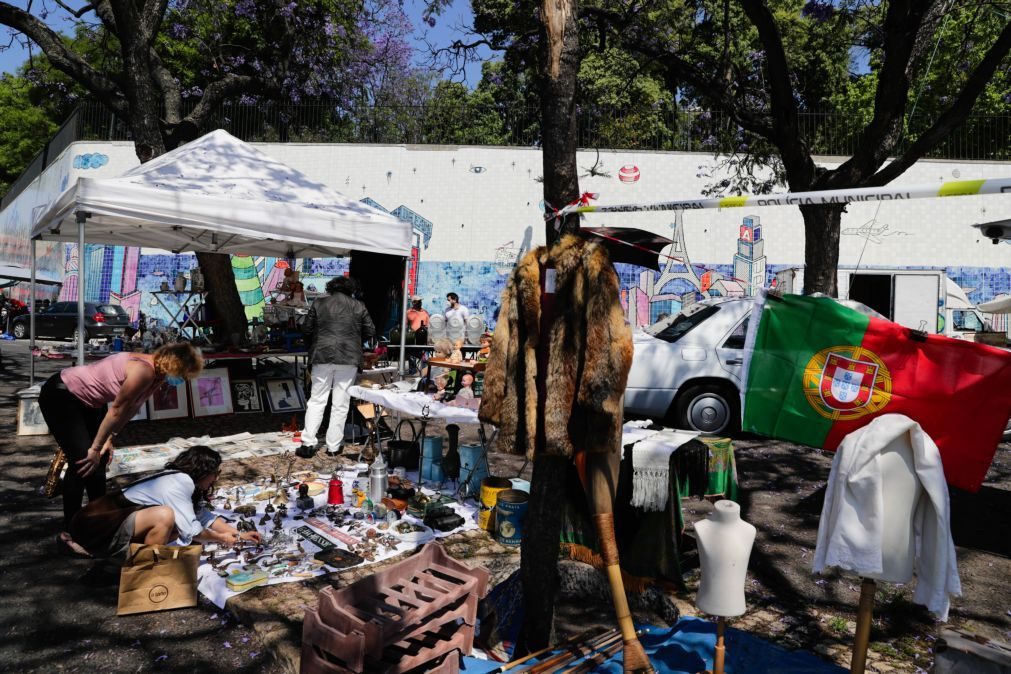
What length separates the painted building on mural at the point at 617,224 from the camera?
17.1m

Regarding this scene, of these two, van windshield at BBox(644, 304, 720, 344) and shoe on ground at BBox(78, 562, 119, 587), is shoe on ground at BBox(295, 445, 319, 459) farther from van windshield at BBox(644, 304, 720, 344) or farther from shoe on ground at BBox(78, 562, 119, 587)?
van windshield at BBox(644, 304, 720, 344)

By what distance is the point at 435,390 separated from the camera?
6980mm

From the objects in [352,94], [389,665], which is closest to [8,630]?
[389,665]

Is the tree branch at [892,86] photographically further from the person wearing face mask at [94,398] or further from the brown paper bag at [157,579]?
the brown paper bag at [157,579]

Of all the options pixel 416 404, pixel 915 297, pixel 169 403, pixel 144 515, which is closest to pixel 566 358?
pixel 144 515

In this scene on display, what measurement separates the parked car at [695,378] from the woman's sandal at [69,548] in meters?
5.95

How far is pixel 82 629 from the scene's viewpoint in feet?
12.4

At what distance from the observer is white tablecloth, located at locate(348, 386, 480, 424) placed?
572 cm

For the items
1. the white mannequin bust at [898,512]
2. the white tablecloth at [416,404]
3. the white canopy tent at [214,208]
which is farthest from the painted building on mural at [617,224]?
the white mannequin bust at [898,512]

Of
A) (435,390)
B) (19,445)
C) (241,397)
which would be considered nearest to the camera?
(435,390)

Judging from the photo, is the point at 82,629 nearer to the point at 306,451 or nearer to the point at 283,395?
the point at 306,451

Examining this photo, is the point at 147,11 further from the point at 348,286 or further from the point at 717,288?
the point at 717,288

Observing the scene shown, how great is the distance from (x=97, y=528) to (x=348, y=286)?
12.6ft

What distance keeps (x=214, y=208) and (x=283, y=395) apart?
11.2ft
